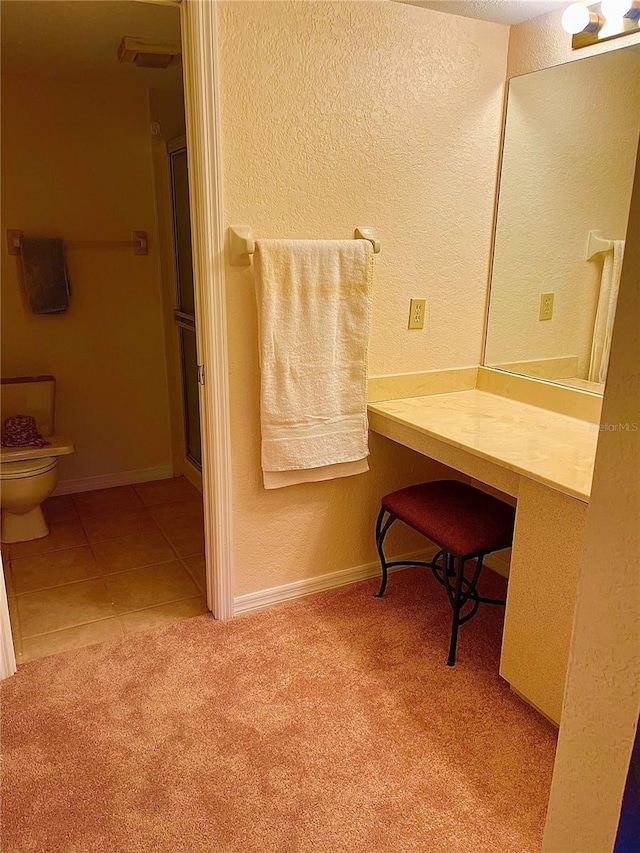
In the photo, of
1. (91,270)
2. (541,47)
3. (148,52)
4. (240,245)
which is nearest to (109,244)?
(91,270)

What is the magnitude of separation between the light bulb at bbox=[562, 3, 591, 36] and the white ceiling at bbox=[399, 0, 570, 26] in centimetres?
8

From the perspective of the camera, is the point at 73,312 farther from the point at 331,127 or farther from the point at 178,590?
the point at 331,127

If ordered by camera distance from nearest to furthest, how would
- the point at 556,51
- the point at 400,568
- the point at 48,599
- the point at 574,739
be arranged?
the point at 574,739
the point at 556,51
the point at 48,599
the point at 400,568

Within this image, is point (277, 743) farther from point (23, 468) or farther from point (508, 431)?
point (23, 468)

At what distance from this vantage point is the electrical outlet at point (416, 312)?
2365 mm

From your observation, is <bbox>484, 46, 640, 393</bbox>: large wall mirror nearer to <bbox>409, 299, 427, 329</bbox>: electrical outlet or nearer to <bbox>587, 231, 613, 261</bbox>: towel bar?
<bbox>587, 231, 613, 261</bbox>: towel bar

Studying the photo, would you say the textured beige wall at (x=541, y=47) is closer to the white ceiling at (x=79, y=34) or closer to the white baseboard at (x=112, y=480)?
the white ceiling at (x=79, y=34)

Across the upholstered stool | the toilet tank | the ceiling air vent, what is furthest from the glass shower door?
the upholstered stool

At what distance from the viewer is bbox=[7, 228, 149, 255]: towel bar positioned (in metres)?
3.10

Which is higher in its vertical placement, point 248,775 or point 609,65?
point 609,65

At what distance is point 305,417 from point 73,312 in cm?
180

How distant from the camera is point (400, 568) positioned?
106 inches

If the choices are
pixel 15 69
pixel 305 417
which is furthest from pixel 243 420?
pixel 15 69

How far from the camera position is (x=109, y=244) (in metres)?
3.32
